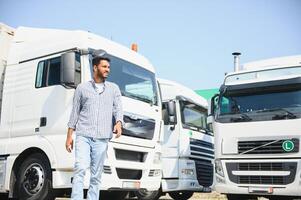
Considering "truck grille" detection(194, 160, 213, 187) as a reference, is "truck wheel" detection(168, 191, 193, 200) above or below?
below

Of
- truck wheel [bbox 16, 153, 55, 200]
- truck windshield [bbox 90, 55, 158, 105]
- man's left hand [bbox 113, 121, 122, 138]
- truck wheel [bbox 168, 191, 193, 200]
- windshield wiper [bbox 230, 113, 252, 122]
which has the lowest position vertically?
truck wheel [bbox 168, 191, 193, 200]

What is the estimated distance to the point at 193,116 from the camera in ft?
35.4

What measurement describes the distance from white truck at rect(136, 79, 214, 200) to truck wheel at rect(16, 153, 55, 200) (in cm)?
302

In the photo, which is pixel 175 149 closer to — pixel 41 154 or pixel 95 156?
pixel 41 154

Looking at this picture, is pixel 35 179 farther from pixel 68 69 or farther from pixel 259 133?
pixel 259 133

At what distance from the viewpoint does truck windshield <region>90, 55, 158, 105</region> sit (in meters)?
7.41

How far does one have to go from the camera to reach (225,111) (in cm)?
841

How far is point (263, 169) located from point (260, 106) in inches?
46.3

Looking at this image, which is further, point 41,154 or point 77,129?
point 41,154

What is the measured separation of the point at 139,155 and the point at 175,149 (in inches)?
95.0

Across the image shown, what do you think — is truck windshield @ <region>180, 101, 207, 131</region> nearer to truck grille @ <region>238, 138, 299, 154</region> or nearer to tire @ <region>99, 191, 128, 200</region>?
truck grille @ <region>238, 138, 299, 154</region>

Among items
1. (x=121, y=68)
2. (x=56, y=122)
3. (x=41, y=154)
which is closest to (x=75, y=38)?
(x=121, y=68)

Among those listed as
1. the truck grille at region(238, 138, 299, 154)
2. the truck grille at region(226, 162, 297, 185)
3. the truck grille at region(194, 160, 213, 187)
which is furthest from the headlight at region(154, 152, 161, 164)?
the truck grille at region(194, 160, 213, 187)

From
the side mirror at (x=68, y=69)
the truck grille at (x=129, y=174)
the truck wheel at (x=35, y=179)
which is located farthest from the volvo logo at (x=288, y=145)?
the truck wheel at (x=35, y=179)
